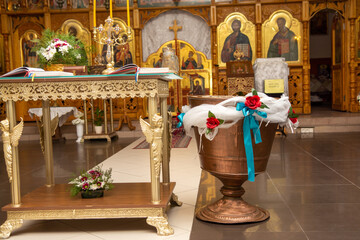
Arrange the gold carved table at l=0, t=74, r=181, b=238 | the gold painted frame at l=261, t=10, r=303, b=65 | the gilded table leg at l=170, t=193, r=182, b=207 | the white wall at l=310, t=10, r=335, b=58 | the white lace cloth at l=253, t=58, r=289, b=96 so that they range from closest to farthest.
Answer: the gold carved table at l=0, t=74, r=181, b=238, the gilded table leg at l=170, t=193, r=182, b=207, the white lace cloth at l=253, t=58, r=289, b=96, the gold painted frame at l=261, t=10, r=303, b=65, the white wall at l=310, t=10, r=335, b=58

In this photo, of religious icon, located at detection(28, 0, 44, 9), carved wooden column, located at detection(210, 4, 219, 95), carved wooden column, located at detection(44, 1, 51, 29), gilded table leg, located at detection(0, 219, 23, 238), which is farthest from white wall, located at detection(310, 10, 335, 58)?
gilded table leg, located at detection(0, 219, 23, 238)

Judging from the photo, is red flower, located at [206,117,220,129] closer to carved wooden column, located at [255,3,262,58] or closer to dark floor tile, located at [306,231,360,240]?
dark floor tile, located at [306,231,360,240]

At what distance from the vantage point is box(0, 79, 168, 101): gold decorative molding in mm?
3020

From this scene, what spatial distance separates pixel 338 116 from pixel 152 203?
310 inches

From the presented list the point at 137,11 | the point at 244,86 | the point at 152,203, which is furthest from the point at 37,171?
the point at 137,11

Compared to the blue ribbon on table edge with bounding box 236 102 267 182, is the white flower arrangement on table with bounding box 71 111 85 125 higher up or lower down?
lower down

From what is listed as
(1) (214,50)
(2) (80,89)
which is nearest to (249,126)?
(2) (80,89)

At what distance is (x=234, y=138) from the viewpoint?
2996mm

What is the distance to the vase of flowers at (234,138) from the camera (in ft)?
9.62

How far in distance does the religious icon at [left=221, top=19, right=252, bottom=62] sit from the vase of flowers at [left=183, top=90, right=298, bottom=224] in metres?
8.12

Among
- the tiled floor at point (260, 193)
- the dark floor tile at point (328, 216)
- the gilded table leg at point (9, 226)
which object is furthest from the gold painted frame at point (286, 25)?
the gilded table leg at point (9, 226)

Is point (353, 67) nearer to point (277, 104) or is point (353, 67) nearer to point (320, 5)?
point (320, 5)

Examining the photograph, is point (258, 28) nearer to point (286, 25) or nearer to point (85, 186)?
point (286, 25)

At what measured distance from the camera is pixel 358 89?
10.8 meters
